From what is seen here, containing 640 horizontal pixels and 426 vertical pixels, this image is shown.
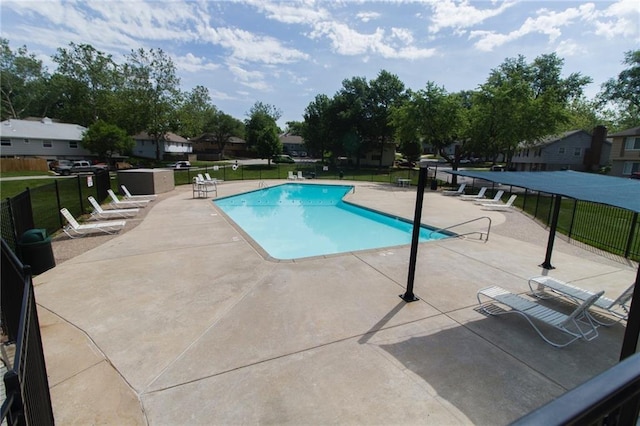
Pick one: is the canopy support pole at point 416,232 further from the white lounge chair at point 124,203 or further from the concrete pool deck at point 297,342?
the white lounge chair at point 124,203

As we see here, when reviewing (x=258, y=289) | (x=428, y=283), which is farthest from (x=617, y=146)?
(x=258, y=289)

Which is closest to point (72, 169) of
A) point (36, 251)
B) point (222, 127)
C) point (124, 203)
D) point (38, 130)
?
point (38, 130)

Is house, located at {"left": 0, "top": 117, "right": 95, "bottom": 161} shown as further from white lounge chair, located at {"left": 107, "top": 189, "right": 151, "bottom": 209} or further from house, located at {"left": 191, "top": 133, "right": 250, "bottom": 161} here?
white lounge chair, located at {"left": 107, "top": 189, "right": 151, "bottom": 209}

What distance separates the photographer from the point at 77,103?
49.4 meters

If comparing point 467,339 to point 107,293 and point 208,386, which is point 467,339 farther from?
point 107,293

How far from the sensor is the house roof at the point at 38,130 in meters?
35.7

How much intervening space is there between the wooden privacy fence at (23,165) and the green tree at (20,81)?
29.7 meters

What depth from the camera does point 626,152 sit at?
3306 centimetres

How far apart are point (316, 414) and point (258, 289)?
319cm

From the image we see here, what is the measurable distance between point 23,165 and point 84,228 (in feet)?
106

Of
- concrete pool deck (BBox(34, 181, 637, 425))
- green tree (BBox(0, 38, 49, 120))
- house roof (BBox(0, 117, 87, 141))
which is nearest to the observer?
concrete pool deck (BBox(34, 181, 637, 425))

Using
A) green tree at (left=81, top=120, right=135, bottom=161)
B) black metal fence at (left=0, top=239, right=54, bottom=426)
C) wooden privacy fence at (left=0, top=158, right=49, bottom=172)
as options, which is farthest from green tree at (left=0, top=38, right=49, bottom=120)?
black metal fence at (left=0, top=239, right=54, bottom=426)

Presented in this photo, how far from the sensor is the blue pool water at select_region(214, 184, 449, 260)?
11.9m

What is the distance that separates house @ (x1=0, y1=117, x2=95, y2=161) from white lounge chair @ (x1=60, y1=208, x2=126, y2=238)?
118 feet
